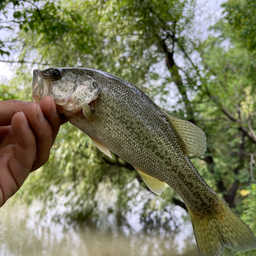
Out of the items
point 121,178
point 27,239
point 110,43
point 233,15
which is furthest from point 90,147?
point 233,15

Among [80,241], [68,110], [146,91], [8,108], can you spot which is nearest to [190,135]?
[68,110]

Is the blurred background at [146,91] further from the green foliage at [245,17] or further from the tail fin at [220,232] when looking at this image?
the tail fin at [220,232]

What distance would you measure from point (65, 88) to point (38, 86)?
0.35 ft

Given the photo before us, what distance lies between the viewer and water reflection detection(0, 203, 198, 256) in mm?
5230

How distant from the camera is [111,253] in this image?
5.22 metres

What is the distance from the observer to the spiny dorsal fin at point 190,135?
1235 mm

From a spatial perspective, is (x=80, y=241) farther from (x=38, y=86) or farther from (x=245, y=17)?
(x=245, y=17)

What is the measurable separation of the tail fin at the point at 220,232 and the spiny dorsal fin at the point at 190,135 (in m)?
0.28

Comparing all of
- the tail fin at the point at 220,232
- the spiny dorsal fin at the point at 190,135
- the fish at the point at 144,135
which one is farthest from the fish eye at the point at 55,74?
the tail fin at the point at 220,232

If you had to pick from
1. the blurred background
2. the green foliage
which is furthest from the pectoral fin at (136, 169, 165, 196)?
the green foliage

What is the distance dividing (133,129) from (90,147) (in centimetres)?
399

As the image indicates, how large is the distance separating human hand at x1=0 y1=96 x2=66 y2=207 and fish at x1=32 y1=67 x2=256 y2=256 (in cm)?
9

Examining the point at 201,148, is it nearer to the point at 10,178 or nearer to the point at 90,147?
the point at 10,178

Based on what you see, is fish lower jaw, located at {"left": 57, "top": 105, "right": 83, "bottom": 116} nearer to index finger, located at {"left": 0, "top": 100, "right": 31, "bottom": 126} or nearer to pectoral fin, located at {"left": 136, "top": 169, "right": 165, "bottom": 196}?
index finger, located at {"left": 0, "top": 100, "right": 31, "bottom": 126}
